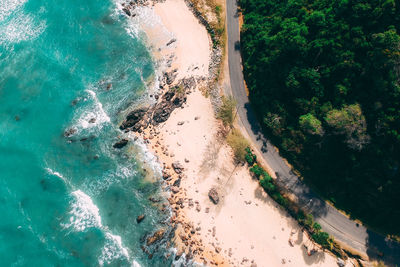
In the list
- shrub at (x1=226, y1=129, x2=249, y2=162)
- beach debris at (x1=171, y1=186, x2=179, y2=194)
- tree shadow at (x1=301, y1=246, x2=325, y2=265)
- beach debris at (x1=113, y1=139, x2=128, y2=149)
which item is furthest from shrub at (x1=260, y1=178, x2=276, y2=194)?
beach debris at (x1=113, y1=139, x2=128, y2=149)

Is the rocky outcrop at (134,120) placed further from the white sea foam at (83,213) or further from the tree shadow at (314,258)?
the tree shadow at (314,258)

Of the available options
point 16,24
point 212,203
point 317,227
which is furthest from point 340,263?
point 16,24

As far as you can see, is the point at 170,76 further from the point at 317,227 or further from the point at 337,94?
the point at 317,227

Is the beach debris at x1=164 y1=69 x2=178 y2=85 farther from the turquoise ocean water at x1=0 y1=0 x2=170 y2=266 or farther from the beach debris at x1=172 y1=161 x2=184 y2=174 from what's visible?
the beach debris at x1=172 y1=161 x2=184 y2=174

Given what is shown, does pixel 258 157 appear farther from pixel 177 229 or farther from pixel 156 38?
pixel 156 38

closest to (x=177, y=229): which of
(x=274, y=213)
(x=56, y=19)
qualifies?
(x=274, y=213)

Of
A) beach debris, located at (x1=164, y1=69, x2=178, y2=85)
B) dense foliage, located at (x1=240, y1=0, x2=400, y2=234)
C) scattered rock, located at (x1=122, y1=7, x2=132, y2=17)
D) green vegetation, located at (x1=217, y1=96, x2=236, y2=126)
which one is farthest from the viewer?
scattered rock, located at (x1=122, y1=7, x2=132, y2=17)

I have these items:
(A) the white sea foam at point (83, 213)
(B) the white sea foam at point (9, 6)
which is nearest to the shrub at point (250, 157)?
(A) the white sea foam at point (83, 213)
